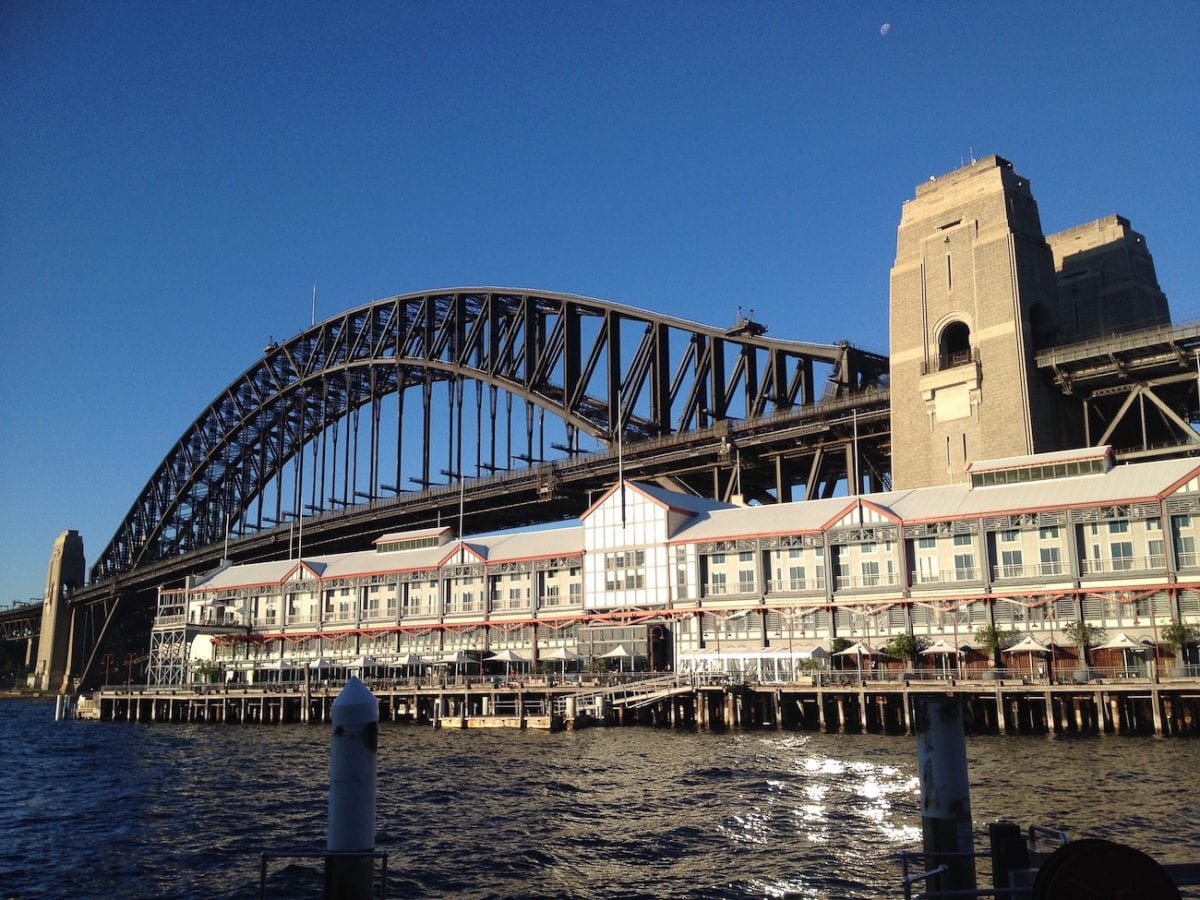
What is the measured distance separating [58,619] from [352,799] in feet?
618

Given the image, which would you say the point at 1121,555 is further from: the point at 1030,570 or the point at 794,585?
the point at 794,585

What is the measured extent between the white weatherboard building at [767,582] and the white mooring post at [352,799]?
57.6m

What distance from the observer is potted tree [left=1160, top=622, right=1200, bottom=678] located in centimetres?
6134

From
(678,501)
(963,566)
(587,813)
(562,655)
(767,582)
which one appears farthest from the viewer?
(678,501)

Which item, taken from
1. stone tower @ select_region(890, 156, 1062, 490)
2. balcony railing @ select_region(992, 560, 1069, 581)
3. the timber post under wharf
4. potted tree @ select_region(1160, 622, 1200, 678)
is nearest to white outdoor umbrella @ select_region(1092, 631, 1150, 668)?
potted tree @ select_region(1160, 622, 1200, 678)

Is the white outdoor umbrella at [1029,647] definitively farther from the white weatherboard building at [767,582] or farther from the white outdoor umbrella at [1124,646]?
the white outdoor umbrella at [1124,646]

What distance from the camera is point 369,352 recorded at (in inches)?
6048

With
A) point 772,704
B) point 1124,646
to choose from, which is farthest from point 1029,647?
point 772,704

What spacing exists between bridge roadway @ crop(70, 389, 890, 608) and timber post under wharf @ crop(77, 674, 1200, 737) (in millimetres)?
24248

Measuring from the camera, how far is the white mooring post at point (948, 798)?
17844 millimetres

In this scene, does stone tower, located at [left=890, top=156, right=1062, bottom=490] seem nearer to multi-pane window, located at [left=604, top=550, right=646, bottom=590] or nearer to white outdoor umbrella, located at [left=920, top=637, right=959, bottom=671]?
white outdoor umbrella, located at [left=920, top=637, right=959, bottom=671]

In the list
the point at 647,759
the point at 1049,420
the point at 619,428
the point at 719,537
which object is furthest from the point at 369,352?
the point at 647,759

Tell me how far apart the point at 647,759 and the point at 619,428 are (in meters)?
56.4

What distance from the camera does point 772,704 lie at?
70.0m
